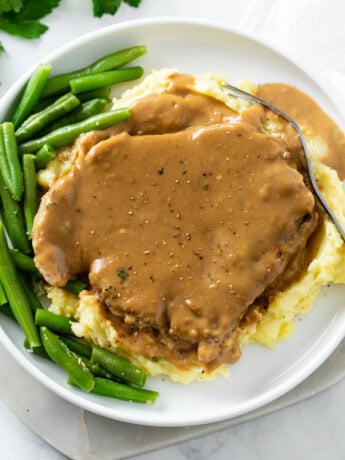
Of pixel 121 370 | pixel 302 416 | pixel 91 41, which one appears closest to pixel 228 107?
pixel 91 41

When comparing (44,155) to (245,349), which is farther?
(245,349)

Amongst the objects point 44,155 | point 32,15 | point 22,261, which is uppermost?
point 32,15

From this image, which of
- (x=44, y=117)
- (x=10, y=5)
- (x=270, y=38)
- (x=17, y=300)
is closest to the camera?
(x=17, y=300)

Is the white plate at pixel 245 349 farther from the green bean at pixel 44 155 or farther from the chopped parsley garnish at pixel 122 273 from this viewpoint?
the chopped parsley garnish at pixel 122 273

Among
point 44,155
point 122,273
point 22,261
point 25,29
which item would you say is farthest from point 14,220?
point 25,29

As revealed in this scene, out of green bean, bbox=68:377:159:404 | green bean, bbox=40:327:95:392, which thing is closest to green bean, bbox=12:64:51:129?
green bean, bbox=40:327:95:392

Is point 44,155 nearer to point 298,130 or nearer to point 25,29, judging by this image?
point 25,29

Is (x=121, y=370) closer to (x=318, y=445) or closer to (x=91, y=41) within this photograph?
(x=318, y=445)
